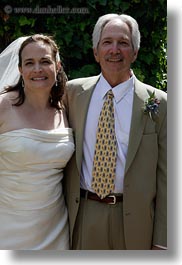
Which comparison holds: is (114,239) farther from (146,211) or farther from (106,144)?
(106,144)

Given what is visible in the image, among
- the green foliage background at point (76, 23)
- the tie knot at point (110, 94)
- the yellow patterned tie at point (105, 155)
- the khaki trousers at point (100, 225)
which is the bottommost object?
the khaki trousers at point (100, 225)

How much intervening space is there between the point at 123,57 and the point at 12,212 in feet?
3.62

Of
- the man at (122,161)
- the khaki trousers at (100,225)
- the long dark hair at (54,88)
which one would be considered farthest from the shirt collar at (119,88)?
the khaki trousers at (100,225)

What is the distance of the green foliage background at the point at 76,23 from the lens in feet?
14.4

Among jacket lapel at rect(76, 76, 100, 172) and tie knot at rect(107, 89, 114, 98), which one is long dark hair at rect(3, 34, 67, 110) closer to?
jacket lapel at rect(76, 76, 100, 172)

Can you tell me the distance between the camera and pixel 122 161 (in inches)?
126

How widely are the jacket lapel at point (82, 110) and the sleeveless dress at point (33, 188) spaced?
0.19 feet

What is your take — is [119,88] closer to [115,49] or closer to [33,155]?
[115,49]

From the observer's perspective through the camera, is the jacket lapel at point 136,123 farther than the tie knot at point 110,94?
No

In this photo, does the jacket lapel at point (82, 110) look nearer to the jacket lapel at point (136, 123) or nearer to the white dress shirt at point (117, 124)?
the white dress shirt at point (117, 124)

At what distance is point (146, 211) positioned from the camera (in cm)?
322

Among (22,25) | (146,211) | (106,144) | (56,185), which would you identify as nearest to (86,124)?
(106,144)

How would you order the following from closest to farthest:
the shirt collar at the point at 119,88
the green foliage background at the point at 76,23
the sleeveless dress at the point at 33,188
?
the sleeveless dress at the point at 33,188 < the shirt collar at the point at 119,88 < the green foliage background at the point at 76,23

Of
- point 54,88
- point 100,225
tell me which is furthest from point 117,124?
point 100,225
